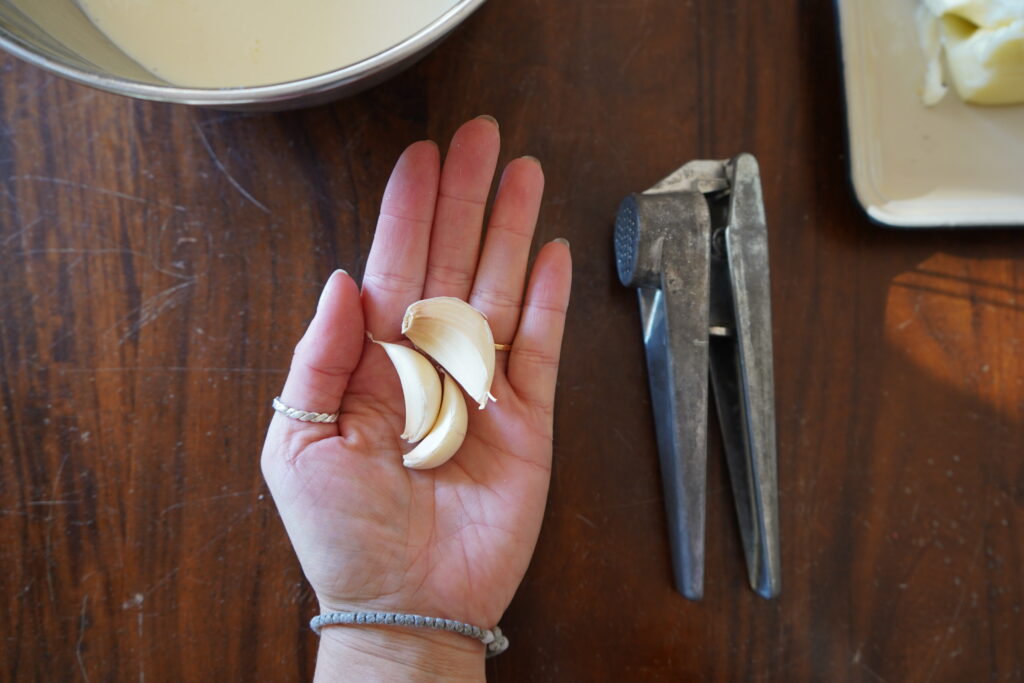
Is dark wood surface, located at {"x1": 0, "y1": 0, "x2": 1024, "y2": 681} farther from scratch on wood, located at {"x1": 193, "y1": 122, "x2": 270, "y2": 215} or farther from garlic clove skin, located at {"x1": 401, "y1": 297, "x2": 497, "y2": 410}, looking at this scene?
garlic clove skin, located at {"x1": 401, "y1": 297, "x2": 497, "y2": 410}

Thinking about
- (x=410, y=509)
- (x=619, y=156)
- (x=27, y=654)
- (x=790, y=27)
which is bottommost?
(x=27, y=654)

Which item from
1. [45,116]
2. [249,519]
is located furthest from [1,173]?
[249,519]

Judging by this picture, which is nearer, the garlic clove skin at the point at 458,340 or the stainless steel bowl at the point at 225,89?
the stainless steel bowl at the point at 225,89

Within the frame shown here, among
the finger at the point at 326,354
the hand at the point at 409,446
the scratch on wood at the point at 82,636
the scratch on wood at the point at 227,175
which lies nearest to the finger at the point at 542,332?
the hand at the point at 409,446

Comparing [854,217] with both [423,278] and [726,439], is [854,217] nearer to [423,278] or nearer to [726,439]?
[726,439]

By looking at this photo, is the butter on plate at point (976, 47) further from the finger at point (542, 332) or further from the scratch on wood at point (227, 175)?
the scratch on wood at point (227, 175)

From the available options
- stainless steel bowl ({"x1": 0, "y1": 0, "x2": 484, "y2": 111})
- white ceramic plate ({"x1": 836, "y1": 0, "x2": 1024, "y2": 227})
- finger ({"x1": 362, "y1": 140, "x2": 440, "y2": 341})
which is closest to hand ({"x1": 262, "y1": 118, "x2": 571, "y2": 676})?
finger ({"x1": 362, "y1": 140, "x2": 440, "y2": 341})
